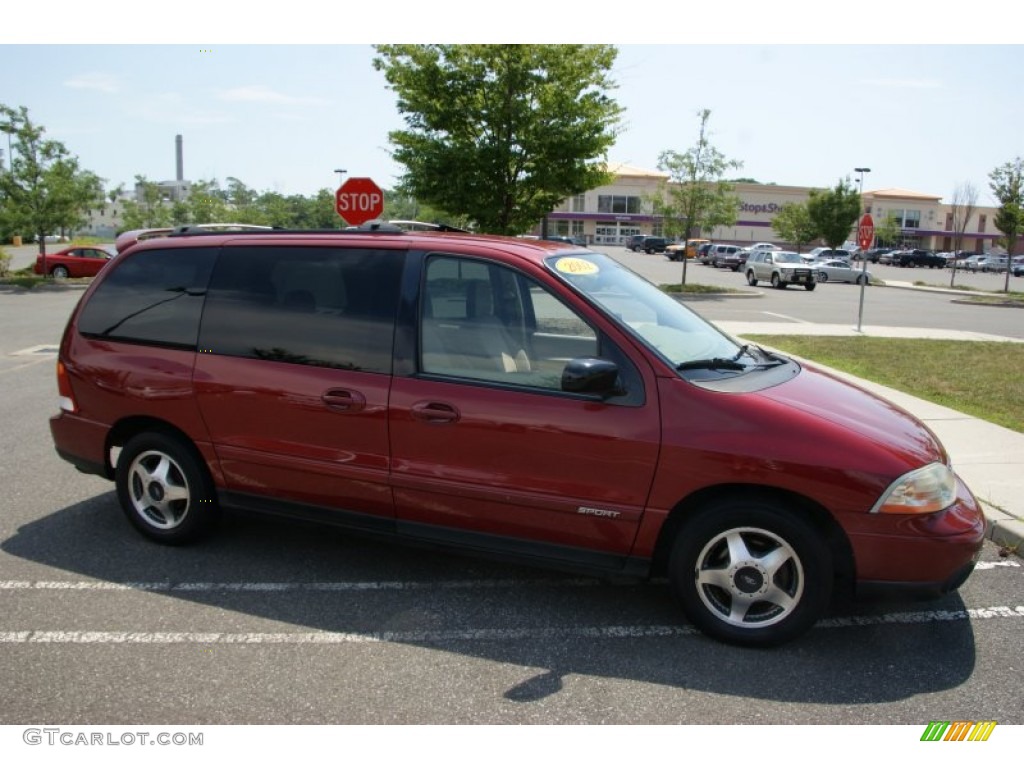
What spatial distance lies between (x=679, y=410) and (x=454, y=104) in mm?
16506

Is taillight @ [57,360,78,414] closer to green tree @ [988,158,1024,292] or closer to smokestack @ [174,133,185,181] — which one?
green tree @ [988,158,1024,292]

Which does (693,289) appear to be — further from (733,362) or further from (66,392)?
(66,392)

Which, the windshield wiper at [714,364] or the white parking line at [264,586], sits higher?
the windshield wiper at [714,364]

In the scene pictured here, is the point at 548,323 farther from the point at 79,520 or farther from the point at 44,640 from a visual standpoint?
the point at 79,520

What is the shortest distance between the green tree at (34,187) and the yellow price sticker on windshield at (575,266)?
29.8 metres

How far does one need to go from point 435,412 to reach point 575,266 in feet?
3.45

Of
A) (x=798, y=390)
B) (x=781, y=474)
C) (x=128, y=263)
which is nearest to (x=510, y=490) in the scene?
(x=781, y=474)

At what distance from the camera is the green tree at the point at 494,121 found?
18656mm

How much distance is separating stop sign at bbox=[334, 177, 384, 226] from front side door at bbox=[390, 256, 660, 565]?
859cm

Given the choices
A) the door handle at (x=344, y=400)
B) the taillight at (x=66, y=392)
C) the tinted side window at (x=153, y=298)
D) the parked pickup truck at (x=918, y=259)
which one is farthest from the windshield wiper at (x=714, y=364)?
the parked pickup truck at (x=918, y=259)

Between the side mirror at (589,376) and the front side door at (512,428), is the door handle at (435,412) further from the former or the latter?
the side mirror at (589,376)
